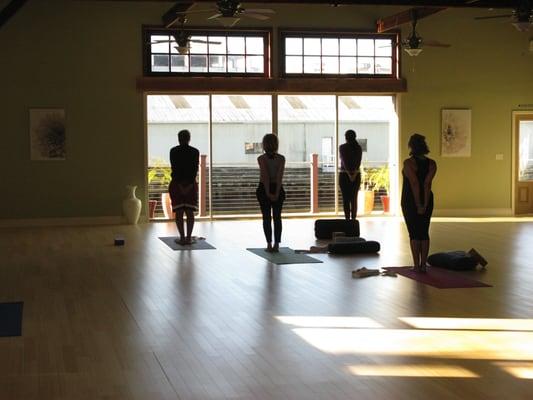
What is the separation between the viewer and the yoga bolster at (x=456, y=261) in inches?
297

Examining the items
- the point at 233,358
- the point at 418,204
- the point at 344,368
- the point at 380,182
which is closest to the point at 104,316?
the point at 233,358

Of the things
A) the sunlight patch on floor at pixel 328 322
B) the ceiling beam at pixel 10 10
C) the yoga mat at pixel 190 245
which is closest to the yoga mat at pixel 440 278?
the sunlight patch on floor at pixel 328 322

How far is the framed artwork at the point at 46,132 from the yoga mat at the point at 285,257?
4.99 meters

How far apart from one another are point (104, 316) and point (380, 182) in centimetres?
932

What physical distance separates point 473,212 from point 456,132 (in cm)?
150

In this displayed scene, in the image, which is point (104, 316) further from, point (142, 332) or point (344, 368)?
point (344, 368)

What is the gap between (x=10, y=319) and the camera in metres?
5.44

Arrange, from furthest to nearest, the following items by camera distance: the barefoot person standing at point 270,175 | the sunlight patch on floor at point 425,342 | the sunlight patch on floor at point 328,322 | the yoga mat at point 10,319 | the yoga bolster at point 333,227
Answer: the yoga bolster at point 333,227
the barefoot person standing at point 270,175
the sunlight patch on floor at point 328,322
the yoga mat at point 10,319
the sunlight patch on floor at point 425,342

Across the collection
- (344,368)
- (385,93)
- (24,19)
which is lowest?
(344,368)

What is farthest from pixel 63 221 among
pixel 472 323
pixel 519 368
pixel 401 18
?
pixel 519 368

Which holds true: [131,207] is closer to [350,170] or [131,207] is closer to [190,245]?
[190,245]

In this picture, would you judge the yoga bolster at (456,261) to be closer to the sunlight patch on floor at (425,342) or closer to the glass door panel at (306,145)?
the sunlight patch on floor at (425,342)

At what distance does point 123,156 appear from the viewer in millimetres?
12945

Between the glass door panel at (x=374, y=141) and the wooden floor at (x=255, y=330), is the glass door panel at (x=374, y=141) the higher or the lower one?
the higher one
